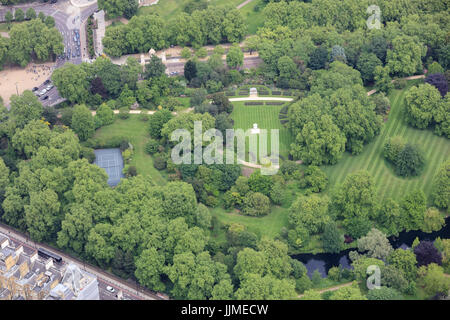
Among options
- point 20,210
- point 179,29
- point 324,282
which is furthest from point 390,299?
point 179,29

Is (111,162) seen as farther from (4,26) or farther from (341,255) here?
(4,26)

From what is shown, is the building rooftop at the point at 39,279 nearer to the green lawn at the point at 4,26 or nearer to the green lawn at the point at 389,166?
the green lawn at the point at 389,166

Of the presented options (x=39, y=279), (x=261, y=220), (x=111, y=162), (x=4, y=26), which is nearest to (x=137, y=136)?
(x=111, y=162)

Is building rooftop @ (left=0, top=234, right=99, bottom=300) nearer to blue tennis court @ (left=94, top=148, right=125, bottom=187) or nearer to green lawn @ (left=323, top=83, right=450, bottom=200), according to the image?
blue tennis court @ (left=94, top=148, right=125, bottom=187)

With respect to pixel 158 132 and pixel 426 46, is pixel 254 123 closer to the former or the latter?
pixel 158 132

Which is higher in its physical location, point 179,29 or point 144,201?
point 179,29
